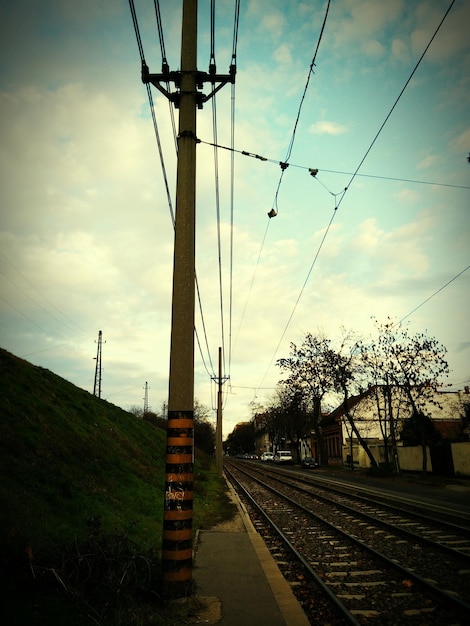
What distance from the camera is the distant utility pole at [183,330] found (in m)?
4.80

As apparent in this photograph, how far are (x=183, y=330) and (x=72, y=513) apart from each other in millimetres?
4882

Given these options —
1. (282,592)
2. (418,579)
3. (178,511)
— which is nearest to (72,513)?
(178,511)

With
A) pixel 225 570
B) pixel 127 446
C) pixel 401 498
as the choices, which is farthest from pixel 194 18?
pixel 401 498

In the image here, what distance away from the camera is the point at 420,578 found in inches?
230

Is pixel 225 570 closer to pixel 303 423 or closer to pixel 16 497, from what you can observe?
pixel 16 497

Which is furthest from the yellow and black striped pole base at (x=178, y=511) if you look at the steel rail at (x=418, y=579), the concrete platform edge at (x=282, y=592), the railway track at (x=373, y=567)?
the steel rail at (x=418, y=579)

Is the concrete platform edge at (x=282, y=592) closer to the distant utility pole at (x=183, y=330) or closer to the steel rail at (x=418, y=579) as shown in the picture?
the distant utility pole at (x=183, y=330)

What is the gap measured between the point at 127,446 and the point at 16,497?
10.9m

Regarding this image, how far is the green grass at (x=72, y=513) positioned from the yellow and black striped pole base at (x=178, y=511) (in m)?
0.31

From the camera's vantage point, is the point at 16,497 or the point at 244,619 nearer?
the point at 244,619

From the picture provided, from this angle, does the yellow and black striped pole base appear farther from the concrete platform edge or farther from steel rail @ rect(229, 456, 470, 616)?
steel rail @ rect(229, 456, 470, 616)

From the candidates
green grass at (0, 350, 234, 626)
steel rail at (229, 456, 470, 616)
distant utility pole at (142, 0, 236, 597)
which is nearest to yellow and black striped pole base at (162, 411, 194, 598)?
distant utility pole at (142, 0, 236, 597)

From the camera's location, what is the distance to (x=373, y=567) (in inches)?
269

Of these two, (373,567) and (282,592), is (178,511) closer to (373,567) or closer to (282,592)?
(282,592)
